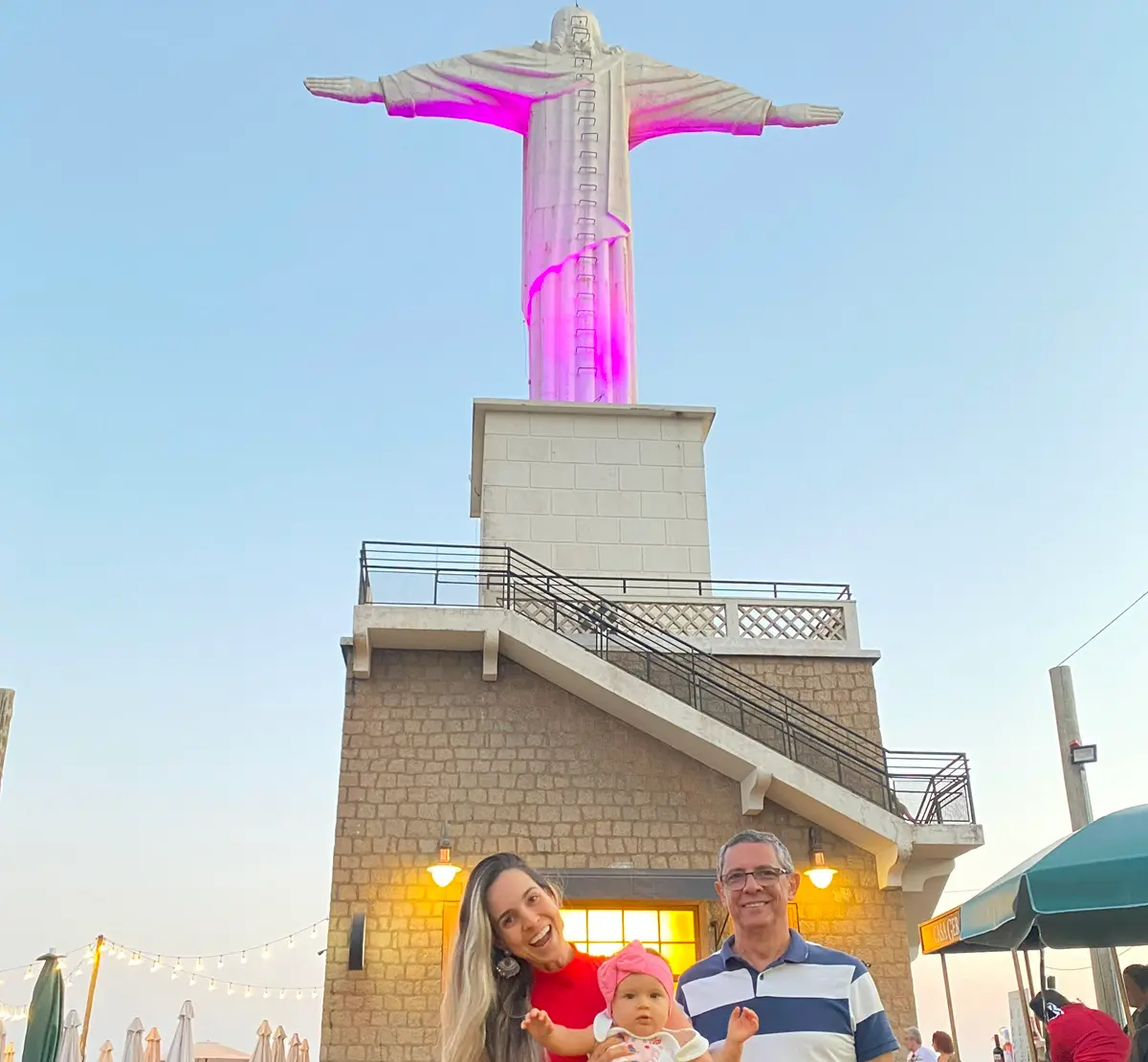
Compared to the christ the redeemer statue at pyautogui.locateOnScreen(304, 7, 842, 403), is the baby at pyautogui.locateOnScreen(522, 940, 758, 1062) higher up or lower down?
lower down

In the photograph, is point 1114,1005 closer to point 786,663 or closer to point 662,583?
point 786,663

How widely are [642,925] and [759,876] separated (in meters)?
9.40

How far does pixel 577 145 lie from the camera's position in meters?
17.6

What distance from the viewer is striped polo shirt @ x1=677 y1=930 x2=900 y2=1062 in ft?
9.00

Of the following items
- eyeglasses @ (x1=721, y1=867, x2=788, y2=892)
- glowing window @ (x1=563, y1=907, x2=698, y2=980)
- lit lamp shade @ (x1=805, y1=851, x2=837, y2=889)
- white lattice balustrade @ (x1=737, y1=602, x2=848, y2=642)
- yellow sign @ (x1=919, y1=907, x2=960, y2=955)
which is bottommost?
eyeglasses @ (x1=721, y1=867, x2=788, y2=892)

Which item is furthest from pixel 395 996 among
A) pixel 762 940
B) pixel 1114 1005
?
pixel 762 940

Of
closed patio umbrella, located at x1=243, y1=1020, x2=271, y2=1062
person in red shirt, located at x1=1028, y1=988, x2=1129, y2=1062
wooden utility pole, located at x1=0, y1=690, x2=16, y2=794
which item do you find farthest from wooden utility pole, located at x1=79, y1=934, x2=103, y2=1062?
person in red shirt, located at x1=1028, y1=988, x2=1129, y2=1062

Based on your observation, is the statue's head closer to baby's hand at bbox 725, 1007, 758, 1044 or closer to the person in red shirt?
the person in red shirt

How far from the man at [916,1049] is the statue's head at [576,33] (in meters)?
15.1

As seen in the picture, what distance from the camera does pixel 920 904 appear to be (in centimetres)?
1170

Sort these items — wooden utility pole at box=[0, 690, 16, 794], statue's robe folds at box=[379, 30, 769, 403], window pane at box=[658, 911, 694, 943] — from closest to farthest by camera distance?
wooden utility pole at box=[0, 690, 16, 794]
window pane at box=[658, 911, 694, 943]
statue's robe folds at box=[379, 30, 769, 403]

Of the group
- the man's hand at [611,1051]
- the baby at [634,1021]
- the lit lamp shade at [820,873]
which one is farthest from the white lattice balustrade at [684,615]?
the man's hand at [611,1051]

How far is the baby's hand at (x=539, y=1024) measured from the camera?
7.27 feet

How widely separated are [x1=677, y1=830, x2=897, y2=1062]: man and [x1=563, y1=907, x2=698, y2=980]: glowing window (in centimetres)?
884
